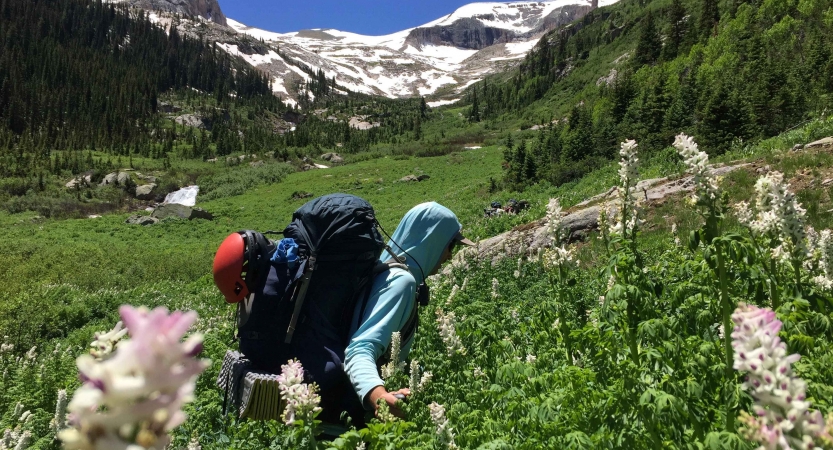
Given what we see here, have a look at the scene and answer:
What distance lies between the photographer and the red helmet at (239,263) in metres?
2.87

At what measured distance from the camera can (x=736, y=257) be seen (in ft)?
8.07

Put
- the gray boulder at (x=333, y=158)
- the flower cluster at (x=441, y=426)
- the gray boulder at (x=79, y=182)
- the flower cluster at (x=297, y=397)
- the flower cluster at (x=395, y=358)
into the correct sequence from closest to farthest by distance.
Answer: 1. the flower cluster at (x=297, y=397)
2. the flower cluster at (x=441, y=426)
3. the flower cluster at (x=395, y=358)
4. the gray boulder at (x=79, y=182)
5. the gray boulder at (x=333, y=158)

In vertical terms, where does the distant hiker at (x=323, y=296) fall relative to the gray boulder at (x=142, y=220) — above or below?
above

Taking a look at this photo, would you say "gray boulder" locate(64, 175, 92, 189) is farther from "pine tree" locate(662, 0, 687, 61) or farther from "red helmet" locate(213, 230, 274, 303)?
"pine tree" locate(662, 0, 687, 61)

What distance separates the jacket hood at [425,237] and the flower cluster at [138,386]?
9.83 ft

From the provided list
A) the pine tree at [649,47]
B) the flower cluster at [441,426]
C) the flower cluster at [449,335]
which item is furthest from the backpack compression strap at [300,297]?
the pine tree at [649,47]

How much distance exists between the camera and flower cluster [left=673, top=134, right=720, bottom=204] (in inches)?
Answer: 92.7

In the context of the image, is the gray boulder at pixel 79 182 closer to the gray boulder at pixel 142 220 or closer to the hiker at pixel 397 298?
the gray boulder at pixel 142 220

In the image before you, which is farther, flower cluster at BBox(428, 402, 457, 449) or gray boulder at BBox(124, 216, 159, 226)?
gray boulder at BBox(124, 216, 159, 226)

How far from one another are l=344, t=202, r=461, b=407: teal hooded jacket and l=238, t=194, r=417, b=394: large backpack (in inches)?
5.7

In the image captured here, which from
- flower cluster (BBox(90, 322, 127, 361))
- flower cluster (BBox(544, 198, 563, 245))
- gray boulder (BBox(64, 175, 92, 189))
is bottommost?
gray boulder (BBox(64, 175, 92, 189))

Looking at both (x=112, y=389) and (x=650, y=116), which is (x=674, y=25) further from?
(x=112, y=389)

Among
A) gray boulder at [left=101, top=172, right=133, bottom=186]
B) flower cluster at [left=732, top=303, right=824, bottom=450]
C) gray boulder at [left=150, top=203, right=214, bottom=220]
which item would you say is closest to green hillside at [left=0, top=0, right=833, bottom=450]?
flower cluster at [left=732, top=303, right=824, bottom=450]

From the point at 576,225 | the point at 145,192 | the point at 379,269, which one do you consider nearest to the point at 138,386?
the point at 379,269
